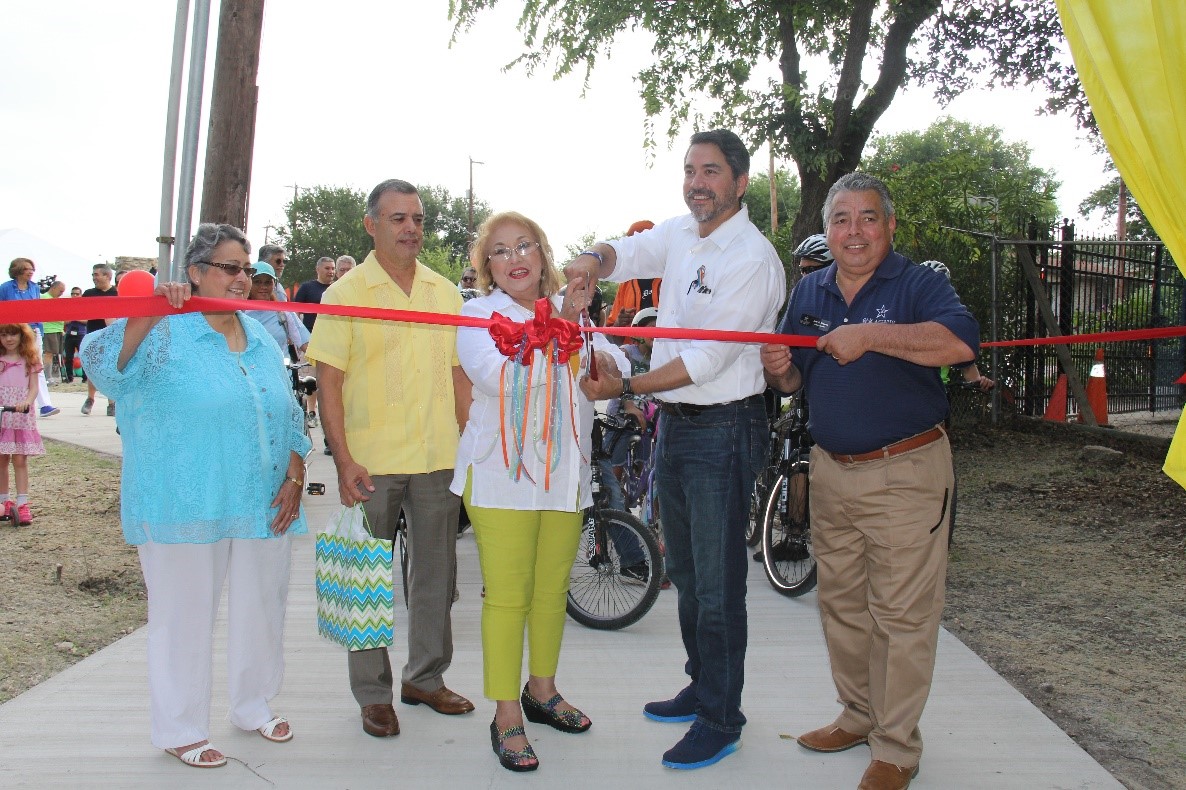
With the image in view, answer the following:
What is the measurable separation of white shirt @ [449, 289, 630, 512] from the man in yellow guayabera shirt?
0.33m

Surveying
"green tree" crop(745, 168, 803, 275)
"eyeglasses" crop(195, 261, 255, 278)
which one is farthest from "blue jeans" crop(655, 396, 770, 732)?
"green tree" crop(745, 168, 803, 275)

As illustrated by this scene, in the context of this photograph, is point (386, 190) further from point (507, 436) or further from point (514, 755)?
point (514, 755)

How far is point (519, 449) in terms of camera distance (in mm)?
3588

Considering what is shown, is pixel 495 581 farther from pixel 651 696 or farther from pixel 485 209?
pixel 485 209

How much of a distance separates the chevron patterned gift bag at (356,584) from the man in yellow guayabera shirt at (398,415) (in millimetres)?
151

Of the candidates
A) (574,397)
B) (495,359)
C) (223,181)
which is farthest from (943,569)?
(223,181)

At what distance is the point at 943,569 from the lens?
353cm

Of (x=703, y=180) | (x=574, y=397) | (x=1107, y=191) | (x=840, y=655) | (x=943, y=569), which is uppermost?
(x=1107, y=191)

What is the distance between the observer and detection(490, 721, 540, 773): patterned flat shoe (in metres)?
3.63

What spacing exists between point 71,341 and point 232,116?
54.6 feet

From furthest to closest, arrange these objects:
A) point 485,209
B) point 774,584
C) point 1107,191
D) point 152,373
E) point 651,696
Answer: point 485,209, point 1107,191, point 774,584, point 651,696, point 152,373

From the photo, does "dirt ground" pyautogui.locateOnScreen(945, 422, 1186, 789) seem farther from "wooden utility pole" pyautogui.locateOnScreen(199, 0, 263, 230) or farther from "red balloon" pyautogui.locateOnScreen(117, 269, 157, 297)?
"wooden utility pole" pyautogui.locateOnScreen(199, 0, 263, 230)

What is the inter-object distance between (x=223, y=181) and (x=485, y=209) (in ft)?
225

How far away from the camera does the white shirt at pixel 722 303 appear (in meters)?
3.57
